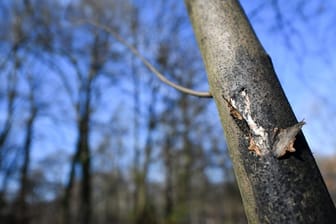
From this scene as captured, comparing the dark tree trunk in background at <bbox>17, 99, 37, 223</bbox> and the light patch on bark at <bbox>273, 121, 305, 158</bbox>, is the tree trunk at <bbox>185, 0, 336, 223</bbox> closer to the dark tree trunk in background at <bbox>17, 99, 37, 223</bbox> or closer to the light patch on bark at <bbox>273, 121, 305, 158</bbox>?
the light patch on bark at <bbox>273, 121, 305, 158</bbox>

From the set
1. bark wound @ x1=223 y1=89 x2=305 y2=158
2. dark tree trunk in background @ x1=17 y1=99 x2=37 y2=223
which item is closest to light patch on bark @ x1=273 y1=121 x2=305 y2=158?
bark wound @ x1=223 y1=89 x2=305 y2=158

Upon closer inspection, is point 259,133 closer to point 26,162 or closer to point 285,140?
point 285,140

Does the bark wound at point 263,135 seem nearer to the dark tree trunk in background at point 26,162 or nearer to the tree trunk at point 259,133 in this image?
the tree trunk at point 259,133

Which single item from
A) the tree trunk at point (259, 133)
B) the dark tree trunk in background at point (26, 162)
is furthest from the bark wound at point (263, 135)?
the dark tree trunk in background at point (26, 162)

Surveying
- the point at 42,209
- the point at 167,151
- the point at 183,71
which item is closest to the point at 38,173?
the point at 42,209

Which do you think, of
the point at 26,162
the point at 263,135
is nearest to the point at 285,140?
the point at 263,135

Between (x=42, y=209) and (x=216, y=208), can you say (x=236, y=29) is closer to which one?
(x=42, y=209)

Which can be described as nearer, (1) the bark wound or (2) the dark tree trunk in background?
(1) the bark wound

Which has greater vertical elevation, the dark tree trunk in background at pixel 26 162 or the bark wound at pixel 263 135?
the dark tree trunk in background at pixel 26 162
